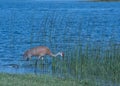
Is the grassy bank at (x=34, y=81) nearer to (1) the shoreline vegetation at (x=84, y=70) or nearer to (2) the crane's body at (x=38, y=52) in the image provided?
(1) the shoreline vegetation at (x=84, y=70)

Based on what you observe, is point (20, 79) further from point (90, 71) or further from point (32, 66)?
point (32, 66)

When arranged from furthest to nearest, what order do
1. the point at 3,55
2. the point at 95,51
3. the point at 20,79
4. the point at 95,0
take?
the point at 95,0 < the point at 3,55 < the point at 95,51 < the point at 20,79

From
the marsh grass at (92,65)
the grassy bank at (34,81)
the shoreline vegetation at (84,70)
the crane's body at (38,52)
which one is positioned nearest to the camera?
the grassy bank at (34,81)

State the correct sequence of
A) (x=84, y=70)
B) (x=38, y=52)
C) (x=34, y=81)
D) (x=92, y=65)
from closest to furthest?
(x=34, y=81)
(x=84, y=70)
(x=92, y=65)
(x=38, y=52)

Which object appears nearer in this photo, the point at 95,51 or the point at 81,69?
the point at 81,69

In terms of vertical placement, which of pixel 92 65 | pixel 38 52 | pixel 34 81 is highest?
pixel 34 81

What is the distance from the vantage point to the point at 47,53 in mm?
19656

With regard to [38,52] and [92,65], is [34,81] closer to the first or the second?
[92,65]

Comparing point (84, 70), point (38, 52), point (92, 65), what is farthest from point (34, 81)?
point (38, 52)

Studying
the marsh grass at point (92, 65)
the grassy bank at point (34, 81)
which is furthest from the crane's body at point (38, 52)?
the grassy bank at point (34, 81)

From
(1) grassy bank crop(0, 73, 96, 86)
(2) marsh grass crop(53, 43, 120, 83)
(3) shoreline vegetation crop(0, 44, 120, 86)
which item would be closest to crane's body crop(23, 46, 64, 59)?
(3) shoreline vegetation crop(0, 44, 120, 86)

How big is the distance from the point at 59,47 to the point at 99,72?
777 cm

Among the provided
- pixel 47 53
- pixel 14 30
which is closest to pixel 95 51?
pixel 47 53

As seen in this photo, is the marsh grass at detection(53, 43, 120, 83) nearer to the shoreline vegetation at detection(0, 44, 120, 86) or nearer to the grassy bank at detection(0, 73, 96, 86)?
the shoreline vegetation at detection(0, 44, 120, 86)
